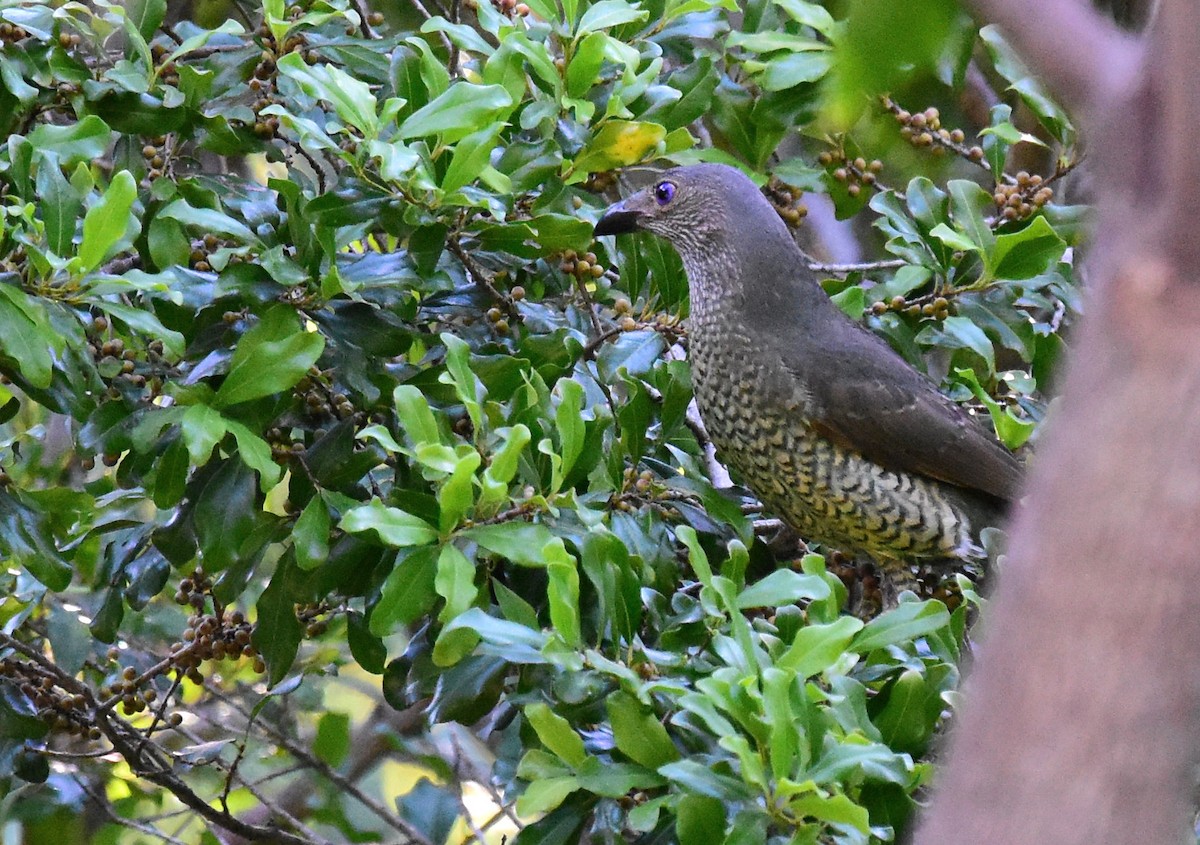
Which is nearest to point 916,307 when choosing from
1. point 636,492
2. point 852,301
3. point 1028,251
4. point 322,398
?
point 852,301

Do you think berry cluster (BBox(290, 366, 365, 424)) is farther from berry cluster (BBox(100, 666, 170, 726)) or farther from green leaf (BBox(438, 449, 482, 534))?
berry cluster (BBox(100, 666, 170, 726))

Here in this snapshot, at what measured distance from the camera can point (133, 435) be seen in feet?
8.38

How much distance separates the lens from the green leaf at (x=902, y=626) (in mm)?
2301

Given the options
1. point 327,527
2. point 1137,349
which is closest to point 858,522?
point 327,527

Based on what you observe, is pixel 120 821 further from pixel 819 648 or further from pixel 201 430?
pixel 819 648

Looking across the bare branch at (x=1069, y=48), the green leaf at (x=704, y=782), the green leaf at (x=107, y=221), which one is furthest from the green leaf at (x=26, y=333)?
the bare branch at (x=1069, y=48)

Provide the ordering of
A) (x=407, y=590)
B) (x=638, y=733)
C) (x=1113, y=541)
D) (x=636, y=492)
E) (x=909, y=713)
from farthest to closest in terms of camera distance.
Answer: (x=636, y=492) < (x=407, y=590) < (x=909, y=713) < (x=638, y=733) < (x=1113, y=541)

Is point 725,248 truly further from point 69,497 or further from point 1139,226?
point 1139,226

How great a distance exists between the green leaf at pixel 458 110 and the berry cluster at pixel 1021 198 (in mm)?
1392

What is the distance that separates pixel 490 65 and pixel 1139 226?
7.57ft

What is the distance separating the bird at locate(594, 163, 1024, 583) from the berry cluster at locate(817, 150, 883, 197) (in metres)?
0.20

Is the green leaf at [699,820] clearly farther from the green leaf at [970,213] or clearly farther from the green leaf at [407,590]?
the green leaf at [970,213]

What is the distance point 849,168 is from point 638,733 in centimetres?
199

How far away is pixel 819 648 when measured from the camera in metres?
2.18
